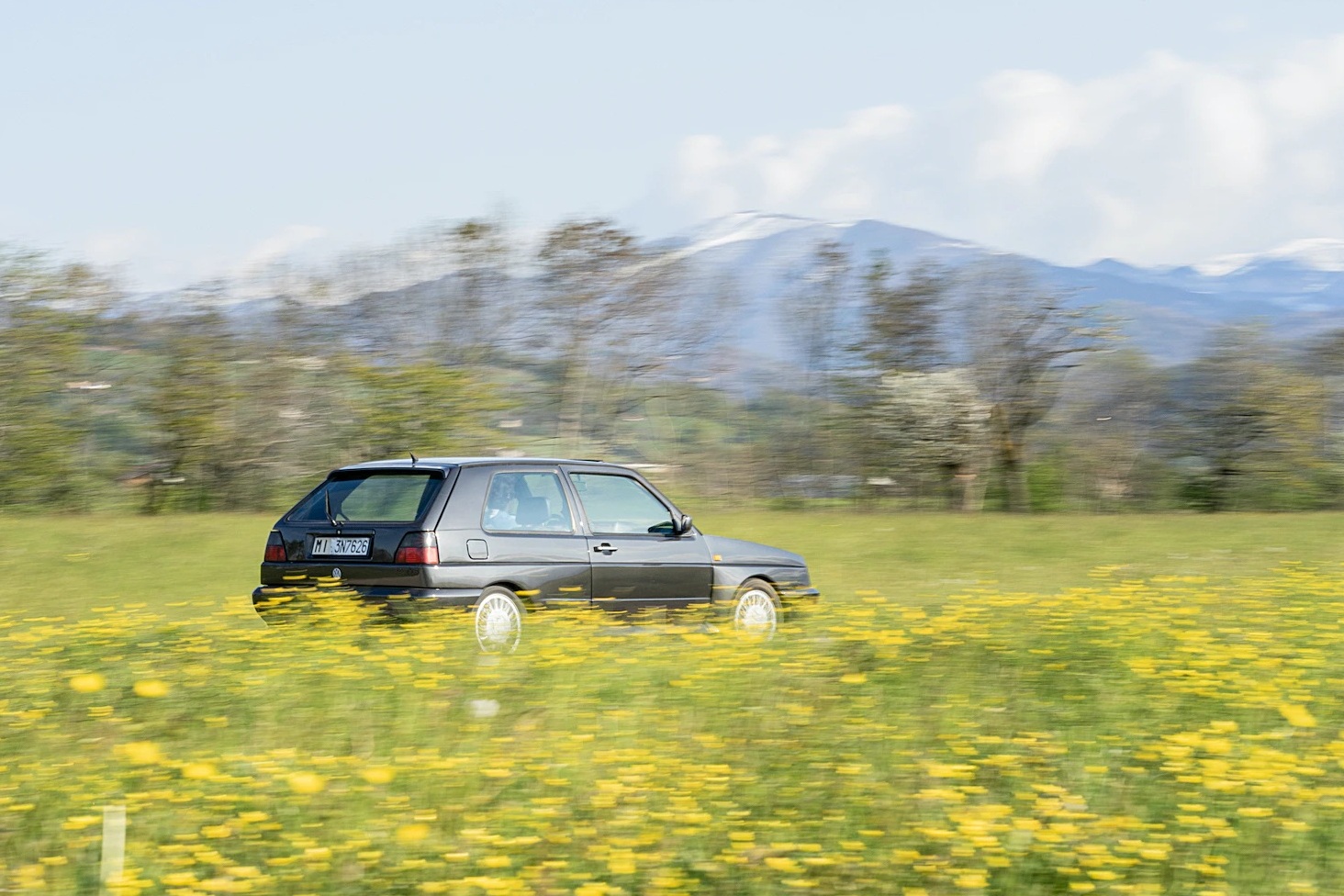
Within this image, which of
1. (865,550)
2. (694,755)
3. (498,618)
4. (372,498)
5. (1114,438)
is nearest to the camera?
(694,755)

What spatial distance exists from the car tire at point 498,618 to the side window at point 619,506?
95cm

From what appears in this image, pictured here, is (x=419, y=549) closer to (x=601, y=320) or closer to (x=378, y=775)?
(x=378, y=775)

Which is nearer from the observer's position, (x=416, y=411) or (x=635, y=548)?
(x=635, y=548)

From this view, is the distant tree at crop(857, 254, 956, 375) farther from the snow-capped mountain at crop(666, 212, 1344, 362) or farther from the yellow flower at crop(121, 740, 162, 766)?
the yellow flower at crop(121, 740, 162, 766)

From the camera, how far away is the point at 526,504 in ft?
32.8

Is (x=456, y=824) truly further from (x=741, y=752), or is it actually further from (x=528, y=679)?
(x=528, y=679)

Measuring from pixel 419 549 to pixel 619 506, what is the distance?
1.86 m

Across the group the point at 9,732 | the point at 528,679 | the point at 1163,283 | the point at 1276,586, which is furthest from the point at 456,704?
the point at 1163,283

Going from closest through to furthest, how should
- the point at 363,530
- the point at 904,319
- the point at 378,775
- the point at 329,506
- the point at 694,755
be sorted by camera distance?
the point at 378,775 < the point at 694,755 < the point at 363,530 < the point at 329,506 < the point at 904,319

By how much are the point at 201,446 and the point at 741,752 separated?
70.1 feet

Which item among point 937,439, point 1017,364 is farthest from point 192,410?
point 1017,364

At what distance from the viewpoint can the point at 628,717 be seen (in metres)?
6.42

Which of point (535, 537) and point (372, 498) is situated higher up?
point (372, 498)

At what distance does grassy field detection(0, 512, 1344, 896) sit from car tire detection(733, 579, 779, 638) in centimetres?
153
